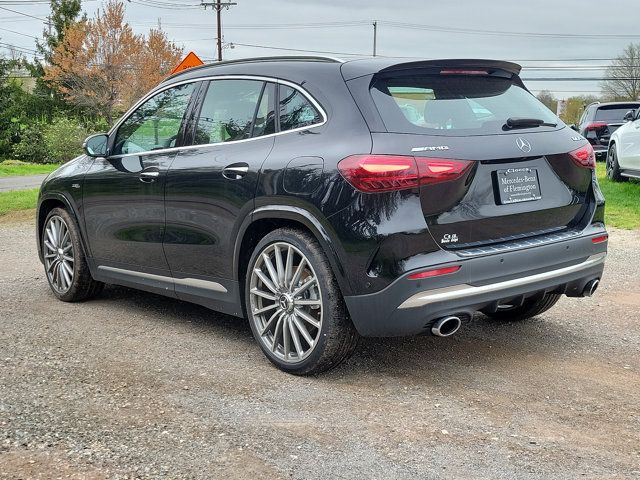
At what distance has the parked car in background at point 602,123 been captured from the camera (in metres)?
21.2

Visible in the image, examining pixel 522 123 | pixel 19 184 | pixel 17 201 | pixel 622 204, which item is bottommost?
pixel 19 184

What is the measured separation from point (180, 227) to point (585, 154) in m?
2.57

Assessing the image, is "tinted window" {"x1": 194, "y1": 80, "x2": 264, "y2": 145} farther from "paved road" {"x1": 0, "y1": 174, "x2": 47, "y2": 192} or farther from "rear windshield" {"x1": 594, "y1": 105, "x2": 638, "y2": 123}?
"rear windshield" {"x1": 594, "y1": 105, "x2": 638, "y2": 123}

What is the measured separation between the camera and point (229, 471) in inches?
131

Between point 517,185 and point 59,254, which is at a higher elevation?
point 517,185

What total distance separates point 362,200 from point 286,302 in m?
0.85

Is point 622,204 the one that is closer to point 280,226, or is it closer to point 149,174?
point 149,174

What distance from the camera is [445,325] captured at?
421 centimetres


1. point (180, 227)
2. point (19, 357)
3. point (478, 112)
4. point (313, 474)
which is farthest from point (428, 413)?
point (19, 357)

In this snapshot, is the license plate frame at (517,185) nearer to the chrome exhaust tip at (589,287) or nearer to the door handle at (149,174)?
the chrome exhaust tip at (589,287)

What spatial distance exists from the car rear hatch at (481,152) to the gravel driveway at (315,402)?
2.84ft

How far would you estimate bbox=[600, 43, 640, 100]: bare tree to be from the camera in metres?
69.8

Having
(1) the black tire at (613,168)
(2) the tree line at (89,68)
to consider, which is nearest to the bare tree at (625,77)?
(2) the tree line at (89,68)

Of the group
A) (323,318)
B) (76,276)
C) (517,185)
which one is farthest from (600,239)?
(76,276)
